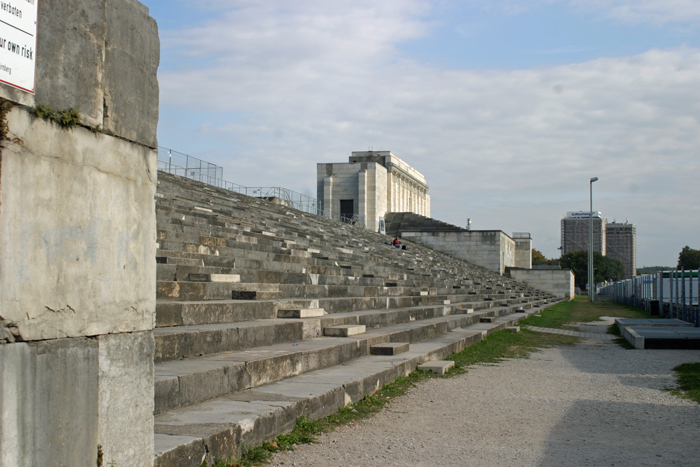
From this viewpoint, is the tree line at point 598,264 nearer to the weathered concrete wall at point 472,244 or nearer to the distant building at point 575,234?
the distant building at point 575,234

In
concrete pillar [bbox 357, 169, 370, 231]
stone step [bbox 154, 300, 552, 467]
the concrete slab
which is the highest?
concrete pillar [bbox 357, 169, 370, 231]

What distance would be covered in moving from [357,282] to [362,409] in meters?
8.10

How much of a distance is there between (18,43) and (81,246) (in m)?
0.86

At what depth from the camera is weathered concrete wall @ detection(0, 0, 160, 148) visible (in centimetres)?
262

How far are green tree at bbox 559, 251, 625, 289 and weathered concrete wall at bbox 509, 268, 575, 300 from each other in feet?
178

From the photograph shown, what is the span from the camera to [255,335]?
6074 millimetres

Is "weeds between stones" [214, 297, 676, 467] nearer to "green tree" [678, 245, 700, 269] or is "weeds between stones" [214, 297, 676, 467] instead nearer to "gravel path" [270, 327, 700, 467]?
"gravel path" [270, 327, 700, 467]

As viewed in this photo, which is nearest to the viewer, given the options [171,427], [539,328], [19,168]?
[19,168]

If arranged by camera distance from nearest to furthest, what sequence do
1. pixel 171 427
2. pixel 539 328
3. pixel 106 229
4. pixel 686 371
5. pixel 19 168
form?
pixel 19 168 → pixel 106 229 → pixel 171 427 → pixel 686 371 → pixel 539 328

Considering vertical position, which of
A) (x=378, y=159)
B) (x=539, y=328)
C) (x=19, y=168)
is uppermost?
(x=378, y=159)

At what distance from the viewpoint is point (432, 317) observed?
13.8 m

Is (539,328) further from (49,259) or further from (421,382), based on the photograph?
(49,259)

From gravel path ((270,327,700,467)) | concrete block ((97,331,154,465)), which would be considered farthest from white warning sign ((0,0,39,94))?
gravel path ((270,327,700,467))

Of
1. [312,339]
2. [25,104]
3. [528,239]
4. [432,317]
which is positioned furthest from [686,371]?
[528,239]
